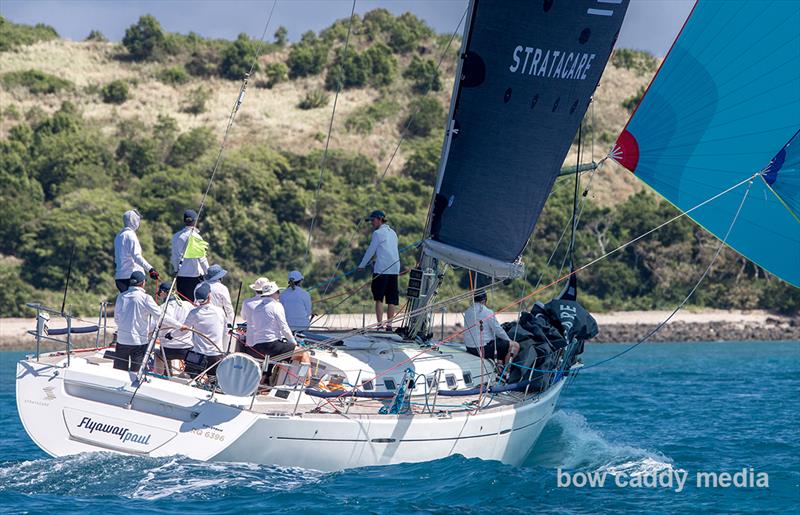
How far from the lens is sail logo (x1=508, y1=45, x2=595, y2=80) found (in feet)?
40.9

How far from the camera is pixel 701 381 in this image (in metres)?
24.5

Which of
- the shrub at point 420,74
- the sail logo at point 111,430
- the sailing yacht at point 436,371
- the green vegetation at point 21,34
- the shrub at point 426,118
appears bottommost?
the sail logo at point 111,430

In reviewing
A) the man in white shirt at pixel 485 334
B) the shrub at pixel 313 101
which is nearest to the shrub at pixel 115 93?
the shrub at pixel 313 101

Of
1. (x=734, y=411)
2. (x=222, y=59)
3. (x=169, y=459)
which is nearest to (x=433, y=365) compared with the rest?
(x=169, y=459)

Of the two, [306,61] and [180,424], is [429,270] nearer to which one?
[180,424]

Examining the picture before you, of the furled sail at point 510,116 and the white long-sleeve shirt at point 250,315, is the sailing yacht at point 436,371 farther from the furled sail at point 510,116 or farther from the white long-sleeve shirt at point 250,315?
the white long-sleeve shirt at point 250,315

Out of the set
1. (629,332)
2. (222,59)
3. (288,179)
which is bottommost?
(629,332)

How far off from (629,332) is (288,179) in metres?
15.6

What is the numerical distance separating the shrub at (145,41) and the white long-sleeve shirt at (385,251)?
5096 centimetres

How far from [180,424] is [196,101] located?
44.9 m

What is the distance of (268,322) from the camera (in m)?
11.6

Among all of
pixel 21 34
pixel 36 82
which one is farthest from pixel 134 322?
pixel 21 34

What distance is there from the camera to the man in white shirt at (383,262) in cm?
1423

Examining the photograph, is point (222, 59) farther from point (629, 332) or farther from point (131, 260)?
point (131, 260)
